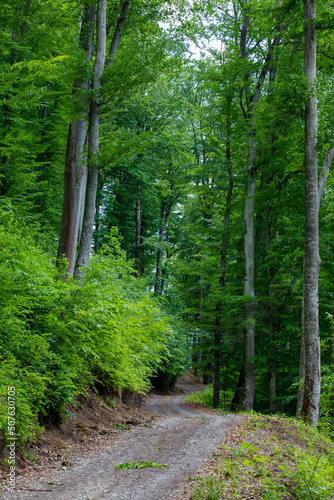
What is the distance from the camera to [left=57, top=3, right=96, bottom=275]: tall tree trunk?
31.3 ft

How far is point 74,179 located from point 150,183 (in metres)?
14.0

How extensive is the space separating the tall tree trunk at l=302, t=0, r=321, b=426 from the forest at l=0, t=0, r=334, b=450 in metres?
0.03

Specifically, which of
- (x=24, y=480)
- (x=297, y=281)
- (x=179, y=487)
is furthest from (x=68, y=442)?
(x=297, y=281)

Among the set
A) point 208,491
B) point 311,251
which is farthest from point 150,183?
point 208,491

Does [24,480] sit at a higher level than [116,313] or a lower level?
lower

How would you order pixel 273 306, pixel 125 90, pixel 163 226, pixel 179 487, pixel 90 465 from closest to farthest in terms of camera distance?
pixel 179 487, pixel 90 465, pixel 125 90, pixel 273 306, pixel 163 226

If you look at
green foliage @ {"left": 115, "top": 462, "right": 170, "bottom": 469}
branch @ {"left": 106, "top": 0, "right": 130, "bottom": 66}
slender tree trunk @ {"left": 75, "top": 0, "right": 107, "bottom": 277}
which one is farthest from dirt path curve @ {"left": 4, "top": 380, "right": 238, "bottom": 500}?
branch @ {"left": 106, "top": 0, "right": 130, "bottom": 66}

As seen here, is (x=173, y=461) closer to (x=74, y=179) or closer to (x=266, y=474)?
(x=266, y=474)

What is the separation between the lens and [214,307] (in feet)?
54.0

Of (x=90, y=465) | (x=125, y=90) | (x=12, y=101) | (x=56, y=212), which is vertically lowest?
(x=90, y=465)

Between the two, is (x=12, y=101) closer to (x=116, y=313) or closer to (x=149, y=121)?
(x=116, y=313)

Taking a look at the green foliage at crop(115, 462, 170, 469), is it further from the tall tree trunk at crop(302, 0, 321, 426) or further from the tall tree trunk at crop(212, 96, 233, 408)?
the tall tree trunk at crop(212, 96, 233, 408)

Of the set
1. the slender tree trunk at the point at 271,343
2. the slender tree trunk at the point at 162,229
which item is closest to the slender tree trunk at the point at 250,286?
the slender tree trunk at the point at 271,343

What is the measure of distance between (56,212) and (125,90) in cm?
680
